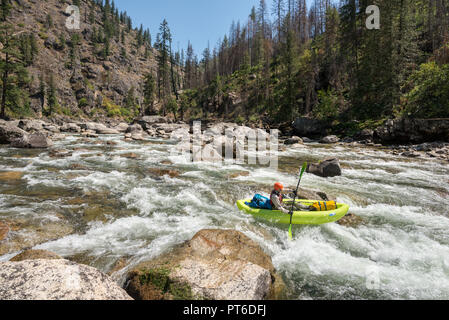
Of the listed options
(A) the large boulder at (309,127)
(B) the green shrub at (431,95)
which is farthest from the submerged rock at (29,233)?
(A) the large boulder at (309,127)

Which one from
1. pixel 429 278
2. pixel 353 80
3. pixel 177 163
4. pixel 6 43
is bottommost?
pixel 429 278

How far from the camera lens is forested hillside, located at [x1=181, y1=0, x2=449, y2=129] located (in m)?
22.6

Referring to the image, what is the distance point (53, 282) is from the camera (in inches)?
96.6

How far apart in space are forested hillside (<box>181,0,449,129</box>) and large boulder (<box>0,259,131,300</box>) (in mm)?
24130

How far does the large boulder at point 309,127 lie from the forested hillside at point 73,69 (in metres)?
32.2

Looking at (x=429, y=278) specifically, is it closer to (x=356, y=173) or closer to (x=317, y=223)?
(x=317, y=223)

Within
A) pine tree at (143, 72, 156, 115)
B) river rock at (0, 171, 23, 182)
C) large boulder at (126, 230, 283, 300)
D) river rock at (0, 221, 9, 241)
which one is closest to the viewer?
large boulder at (126, 230, 283, 300)

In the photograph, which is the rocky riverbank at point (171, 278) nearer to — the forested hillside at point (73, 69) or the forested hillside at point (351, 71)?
the forested hillside at point (351, 71)

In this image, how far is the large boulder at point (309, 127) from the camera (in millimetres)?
28041

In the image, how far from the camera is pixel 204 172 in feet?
38.1

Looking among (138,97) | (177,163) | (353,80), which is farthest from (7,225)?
(138,97)

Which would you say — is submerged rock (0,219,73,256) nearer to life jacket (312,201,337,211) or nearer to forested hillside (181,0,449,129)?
life jacket (312,201,337,211)

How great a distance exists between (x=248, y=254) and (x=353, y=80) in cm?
3296

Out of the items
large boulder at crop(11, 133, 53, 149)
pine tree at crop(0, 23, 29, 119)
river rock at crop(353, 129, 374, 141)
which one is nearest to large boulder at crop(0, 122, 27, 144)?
large boulder at crop(11, 133, 53, 149)
